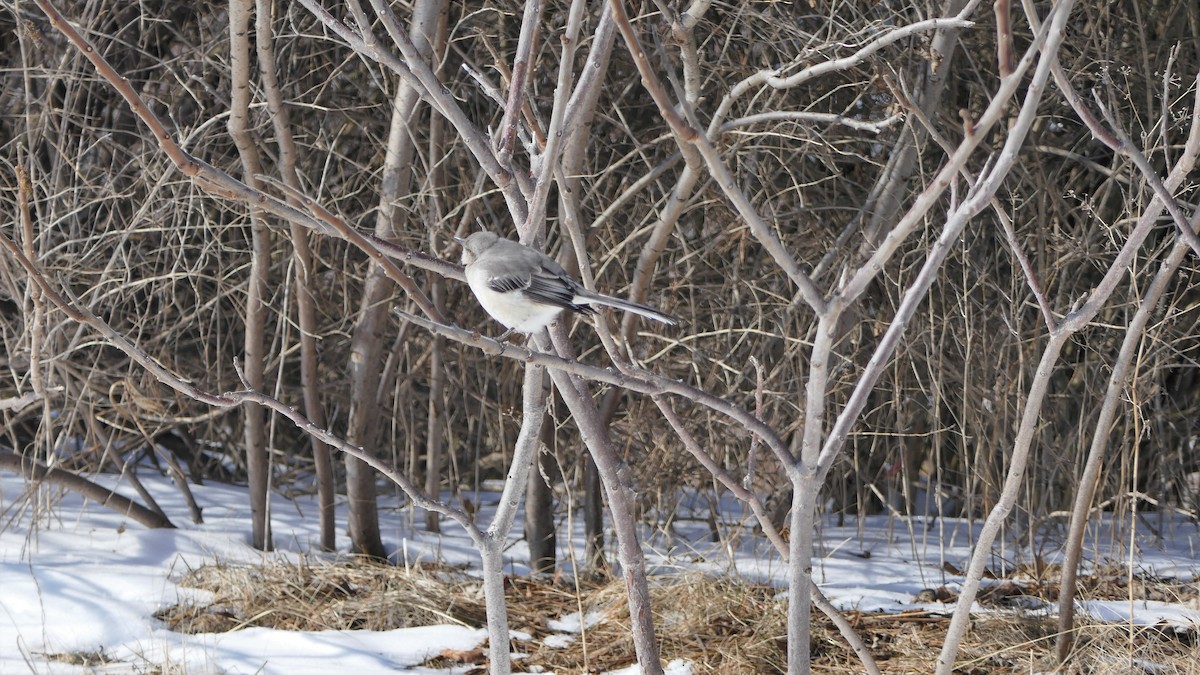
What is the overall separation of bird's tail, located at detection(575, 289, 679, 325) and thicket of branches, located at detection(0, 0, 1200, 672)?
1.88m

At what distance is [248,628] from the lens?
425 cm

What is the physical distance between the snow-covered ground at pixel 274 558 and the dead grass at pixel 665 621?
108mm

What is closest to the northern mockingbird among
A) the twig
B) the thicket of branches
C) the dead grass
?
the twig

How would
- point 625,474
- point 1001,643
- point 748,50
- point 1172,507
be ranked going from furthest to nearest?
1. point 1172,507
2. point 748,50
3. point 1001,643
4. point 625,474

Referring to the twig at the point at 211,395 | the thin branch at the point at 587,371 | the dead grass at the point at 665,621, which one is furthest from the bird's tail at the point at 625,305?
the dead grass at the point at 665,621

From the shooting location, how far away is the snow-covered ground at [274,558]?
3998 millimetres

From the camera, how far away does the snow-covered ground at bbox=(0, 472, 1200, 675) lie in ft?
13.1

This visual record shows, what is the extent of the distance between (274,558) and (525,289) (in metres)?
2.76

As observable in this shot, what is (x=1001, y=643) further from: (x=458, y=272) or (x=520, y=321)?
(x=458, y=272)

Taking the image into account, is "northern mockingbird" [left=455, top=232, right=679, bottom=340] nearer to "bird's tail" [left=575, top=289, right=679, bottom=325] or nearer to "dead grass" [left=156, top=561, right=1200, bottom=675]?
"bird's tail" [left=575, top=289, right=679, bottom=325]

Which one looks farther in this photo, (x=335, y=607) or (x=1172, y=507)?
(x=1172, y=507)

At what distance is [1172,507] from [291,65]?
183 inches

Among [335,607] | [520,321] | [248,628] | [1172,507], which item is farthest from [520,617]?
[1172,507]

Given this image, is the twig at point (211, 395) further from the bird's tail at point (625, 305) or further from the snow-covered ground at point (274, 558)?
the snow-covered ground at point (274, 558)
